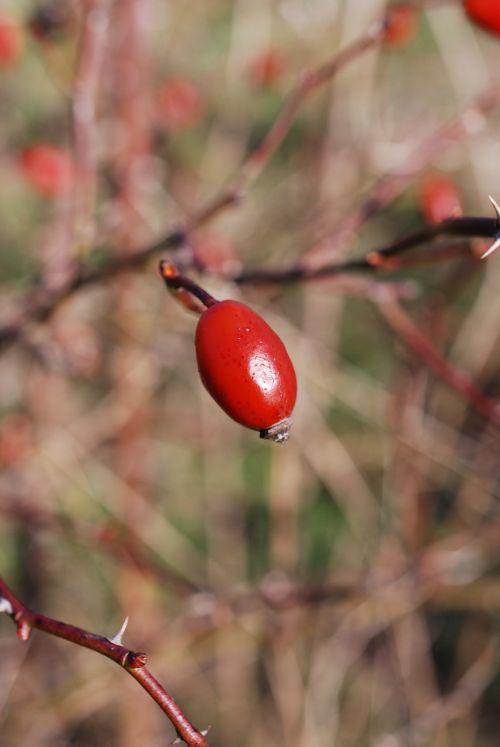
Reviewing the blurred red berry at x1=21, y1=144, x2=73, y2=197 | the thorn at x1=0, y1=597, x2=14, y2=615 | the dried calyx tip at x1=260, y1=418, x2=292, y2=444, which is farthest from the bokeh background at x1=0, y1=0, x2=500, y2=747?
the thorn at x1=0, y1=597, x2=14, y2=615

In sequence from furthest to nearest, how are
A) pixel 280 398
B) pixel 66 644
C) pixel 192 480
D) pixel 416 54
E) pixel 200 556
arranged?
pixel 416 54, pixel 192 480, pixel 200 556, pixel 66 644, pixel 280 398

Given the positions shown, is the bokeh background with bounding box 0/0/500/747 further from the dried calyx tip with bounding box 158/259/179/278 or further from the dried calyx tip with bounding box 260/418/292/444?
the dried calyx tip with bounding box 260/418/292/444

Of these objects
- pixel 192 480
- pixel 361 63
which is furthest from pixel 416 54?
pixel 192 480

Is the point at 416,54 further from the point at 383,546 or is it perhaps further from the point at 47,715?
the point at 47,715

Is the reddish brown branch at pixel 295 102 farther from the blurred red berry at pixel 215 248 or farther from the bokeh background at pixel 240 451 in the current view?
the blurred red berry at pixel 215 248

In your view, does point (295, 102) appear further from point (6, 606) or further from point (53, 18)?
point (53, 18)

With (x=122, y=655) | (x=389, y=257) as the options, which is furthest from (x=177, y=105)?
(x=122, y=655)
